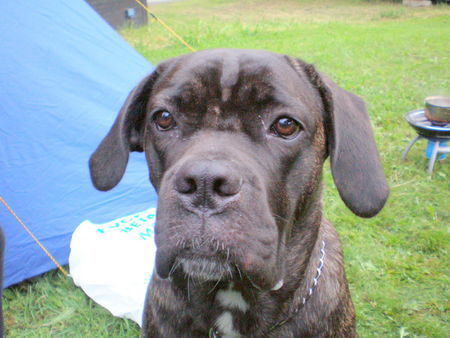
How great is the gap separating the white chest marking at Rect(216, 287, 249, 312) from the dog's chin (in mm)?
534

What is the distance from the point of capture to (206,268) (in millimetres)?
2074

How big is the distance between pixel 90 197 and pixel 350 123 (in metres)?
2.83

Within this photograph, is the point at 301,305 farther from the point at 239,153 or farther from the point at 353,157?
the point at 239,153

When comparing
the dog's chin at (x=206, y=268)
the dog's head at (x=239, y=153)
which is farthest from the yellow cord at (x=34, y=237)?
the dog's chin at (x=206, y=268)

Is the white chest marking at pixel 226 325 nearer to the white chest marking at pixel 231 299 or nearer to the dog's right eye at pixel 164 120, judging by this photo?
the white chest marking at pixel 231 299

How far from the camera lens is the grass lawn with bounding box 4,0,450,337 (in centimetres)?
387

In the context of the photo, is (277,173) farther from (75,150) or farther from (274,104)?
(75,150)

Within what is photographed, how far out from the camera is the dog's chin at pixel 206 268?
2031 millimetres

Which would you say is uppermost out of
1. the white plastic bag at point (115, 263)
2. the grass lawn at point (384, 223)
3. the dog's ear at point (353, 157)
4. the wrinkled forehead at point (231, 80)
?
the wrinkled forehead at point (231, 80)

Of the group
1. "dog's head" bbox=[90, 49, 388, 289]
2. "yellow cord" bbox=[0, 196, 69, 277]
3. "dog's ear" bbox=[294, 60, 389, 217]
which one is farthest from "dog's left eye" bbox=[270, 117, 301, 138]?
"yellow cord" bbox=[0, 196, 69, 277]

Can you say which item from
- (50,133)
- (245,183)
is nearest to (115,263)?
(50,133)

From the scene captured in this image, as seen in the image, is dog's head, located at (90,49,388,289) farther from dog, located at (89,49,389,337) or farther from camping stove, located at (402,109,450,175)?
camping stove, located at (402,109,450,175)

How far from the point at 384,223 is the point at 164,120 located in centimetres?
321

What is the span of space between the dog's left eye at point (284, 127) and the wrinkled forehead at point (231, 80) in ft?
0.34
